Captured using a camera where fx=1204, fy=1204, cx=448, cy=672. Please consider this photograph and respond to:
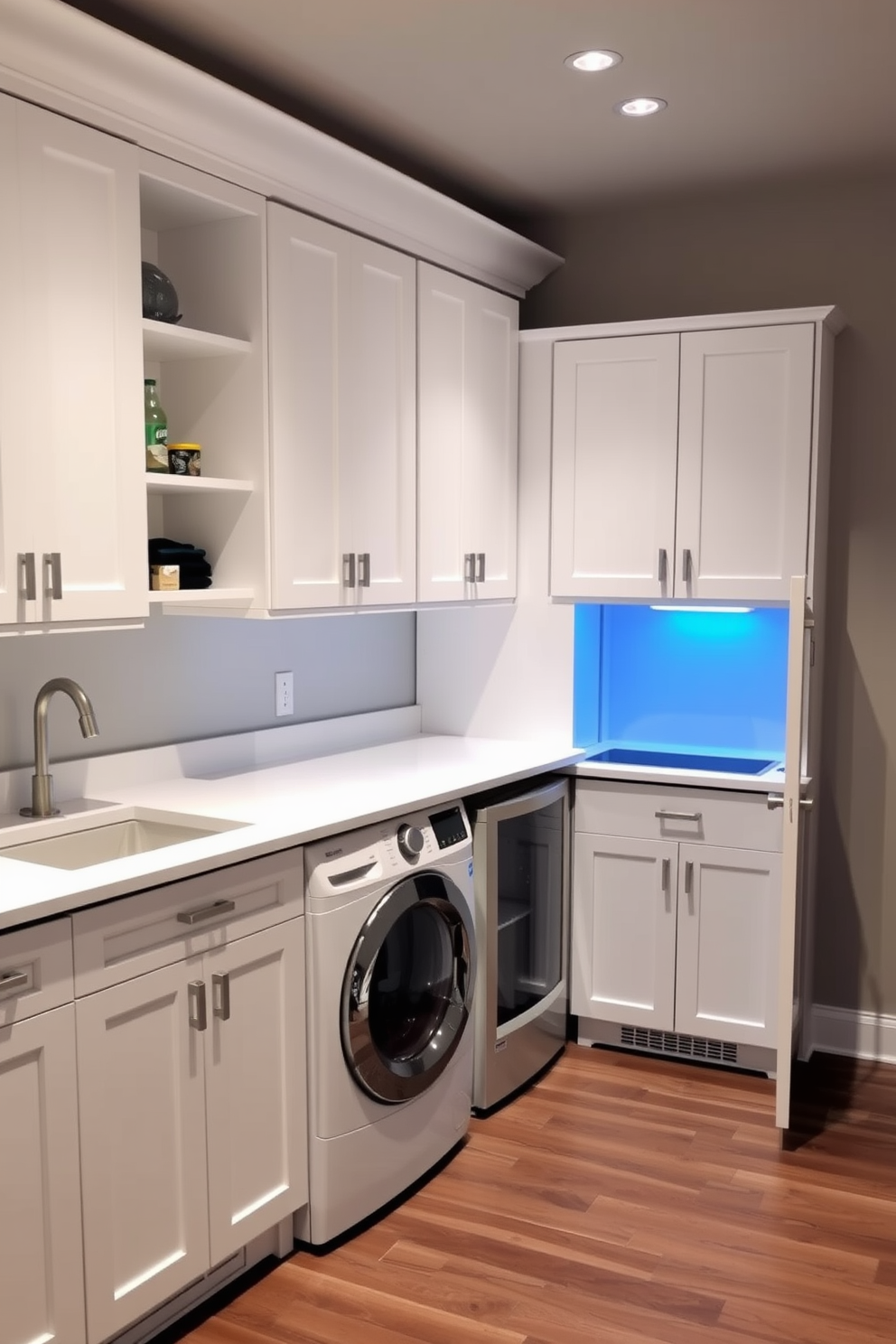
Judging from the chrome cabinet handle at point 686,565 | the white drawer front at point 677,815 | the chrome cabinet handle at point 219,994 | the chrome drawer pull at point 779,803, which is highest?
the chrome cabinet handle at point 686,565

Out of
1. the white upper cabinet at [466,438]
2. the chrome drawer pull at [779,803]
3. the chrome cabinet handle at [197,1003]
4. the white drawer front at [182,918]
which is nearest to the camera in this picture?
the white drawer front at [182,918]

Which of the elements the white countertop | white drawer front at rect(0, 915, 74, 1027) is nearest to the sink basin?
the white countertop

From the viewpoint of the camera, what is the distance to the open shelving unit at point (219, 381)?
2.81 meters

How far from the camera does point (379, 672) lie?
13.1ft

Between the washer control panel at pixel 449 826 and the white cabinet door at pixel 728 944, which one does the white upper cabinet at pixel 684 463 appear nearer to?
the white cabinet door at pixel 728 944

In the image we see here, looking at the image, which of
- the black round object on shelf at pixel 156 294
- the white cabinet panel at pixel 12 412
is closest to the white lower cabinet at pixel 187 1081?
the white cabinet panel at pixel 12 412

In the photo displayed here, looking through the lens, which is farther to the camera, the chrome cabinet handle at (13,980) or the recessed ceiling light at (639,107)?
the recessed ceiling light at (639,107)

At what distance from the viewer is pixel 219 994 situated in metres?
2.36

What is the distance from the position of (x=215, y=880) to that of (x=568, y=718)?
5.75 feet

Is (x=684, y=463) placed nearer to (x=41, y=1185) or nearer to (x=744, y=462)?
(x=744, y=462)

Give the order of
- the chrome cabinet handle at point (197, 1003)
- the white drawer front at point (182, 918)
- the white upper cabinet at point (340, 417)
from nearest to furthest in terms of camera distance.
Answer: the white drawer front at point (182, 918), the chrome cabinet handle at point (197, 1003), the white upper cabinet at point (340, 417)

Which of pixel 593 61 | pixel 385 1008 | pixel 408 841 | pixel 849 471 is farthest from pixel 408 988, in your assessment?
pixel 593 61

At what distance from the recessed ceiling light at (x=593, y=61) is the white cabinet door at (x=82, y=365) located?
108 cm

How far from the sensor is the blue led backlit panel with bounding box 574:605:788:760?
3.87 metres
